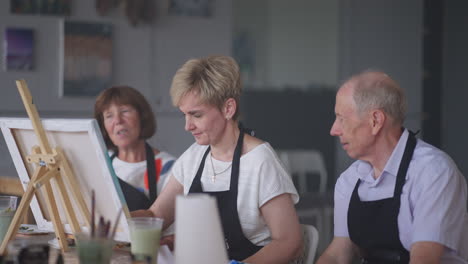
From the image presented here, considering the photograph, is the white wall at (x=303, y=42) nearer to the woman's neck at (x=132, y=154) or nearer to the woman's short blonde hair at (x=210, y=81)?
the woman's neck at (x=132, y=154)

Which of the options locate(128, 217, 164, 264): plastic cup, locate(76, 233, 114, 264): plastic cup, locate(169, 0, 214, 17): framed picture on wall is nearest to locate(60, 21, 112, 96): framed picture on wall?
locate(169, 0, 214, 17): framed picture on wall

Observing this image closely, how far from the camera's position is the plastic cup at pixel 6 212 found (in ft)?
6.83

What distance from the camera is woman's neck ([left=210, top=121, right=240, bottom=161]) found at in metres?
2.25

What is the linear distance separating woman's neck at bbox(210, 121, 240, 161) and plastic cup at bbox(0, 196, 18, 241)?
70 centimetres

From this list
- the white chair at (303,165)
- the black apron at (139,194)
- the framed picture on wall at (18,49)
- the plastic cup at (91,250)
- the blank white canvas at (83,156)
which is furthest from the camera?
the white chair at (303,165)

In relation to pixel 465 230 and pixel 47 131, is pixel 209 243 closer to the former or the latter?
pixel 47 131

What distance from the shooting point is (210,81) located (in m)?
2.20

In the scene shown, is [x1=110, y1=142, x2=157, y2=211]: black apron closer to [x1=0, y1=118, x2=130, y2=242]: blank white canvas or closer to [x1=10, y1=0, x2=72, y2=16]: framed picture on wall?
[x1=0, y1=118, x2=130, y2=242]: blank white canvas

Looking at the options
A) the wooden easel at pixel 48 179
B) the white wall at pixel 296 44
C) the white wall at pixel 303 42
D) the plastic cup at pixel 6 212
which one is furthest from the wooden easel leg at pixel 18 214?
the white wall at pixel 303 42

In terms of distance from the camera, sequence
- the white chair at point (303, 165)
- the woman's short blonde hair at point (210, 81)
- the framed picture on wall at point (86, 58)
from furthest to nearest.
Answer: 1. the white chair at point (303, 165)
2. the framed picture on wall at point (86, 58)
3. the woman's short blonde hair at point (210, 81)

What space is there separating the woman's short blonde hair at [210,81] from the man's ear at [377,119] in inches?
19.7

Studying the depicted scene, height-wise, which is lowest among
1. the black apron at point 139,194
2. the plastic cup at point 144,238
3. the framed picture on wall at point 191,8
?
the black apron at point 139,194

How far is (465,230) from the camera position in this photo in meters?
1.95

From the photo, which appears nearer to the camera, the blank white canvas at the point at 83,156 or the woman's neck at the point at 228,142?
the blank white canvas at the point at 83,156
